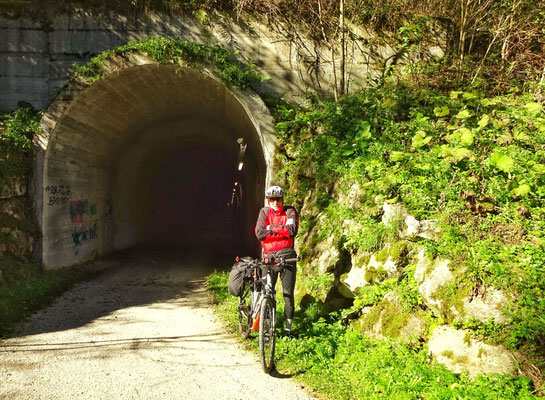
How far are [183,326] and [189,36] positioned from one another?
7.15 metres

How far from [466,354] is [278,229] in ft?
7.99

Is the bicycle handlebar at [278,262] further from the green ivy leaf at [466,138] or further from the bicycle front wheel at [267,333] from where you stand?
the green ivy leaf at [466,138]

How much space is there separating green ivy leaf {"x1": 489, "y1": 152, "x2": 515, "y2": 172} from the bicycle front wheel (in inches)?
131

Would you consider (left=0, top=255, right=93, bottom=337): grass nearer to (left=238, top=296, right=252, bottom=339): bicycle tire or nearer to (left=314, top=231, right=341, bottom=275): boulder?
(left=238, top=296, right=252, bottom=339): bicycle tire

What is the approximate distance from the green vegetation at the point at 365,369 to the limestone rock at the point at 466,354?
9cm

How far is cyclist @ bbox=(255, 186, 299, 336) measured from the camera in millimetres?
4715

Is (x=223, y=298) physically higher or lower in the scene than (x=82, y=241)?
lower

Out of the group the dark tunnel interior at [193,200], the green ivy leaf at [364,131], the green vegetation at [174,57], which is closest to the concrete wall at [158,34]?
the green vegetation at [174,57]

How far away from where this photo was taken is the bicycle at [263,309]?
13.7ft

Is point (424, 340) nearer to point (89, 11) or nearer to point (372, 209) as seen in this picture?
point (372, 209)

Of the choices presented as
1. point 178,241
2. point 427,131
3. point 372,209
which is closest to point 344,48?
point 427,131

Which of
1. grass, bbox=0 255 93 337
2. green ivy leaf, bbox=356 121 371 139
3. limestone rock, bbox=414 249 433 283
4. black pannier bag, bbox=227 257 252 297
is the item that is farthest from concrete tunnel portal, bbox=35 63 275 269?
limestone rock, bbox=414 249 433 283

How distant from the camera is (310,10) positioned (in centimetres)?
936

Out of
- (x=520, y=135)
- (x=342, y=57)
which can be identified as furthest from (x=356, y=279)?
(x=342, y=57)
